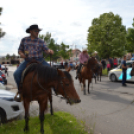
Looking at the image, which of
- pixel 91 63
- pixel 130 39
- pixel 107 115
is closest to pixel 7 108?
pixel 107 115

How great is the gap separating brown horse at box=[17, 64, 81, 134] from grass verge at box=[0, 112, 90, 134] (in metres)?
0.36

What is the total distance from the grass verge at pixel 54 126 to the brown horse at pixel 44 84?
356mm

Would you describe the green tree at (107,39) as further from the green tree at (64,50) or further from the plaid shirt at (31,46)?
the plaid shirt at (31,46)

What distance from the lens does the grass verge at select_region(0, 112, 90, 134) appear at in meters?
3.84

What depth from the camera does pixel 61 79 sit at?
337 centimetres

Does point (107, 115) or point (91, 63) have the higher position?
point (91, 63)

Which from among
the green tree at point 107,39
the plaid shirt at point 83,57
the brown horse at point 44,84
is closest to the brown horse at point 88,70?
the plaid shirt at point 83,57

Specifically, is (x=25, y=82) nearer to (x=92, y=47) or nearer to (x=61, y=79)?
(x=61, y=79)

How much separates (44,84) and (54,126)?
1.41m

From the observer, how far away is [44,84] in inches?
138

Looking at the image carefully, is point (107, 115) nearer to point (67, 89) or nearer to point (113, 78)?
point (67, 89)

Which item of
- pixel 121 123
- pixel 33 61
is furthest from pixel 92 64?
pixel 33 61

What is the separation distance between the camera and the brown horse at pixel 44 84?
3.35 metres

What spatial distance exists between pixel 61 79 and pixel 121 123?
8.00ft
